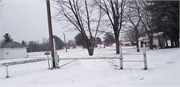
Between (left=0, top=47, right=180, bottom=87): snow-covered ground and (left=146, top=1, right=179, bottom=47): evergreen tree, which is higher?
(left=146, top=1, right=179, bottom=47): evergreen tree

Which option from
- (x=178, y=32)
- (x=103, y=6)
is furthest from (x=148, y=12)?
(x=103, y=6)

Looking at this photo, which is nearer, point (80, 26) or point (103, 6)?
point (80, 26)

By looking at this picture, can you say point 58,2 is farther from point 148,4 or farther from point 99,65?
point 148,4

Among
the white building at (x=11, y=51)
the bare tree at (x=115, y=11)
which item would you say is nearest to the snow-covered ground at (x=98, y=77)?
the bare tree at (x=115, y=11)

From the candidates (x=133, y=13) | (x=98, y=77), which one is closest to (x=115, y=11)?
(x=133, y=13)

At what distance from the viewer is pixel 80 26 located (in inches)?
617

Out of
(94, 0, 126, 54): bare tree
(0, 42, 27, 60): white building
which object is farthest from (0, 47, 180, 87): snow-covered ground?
(0, 42, 27, 60): white building

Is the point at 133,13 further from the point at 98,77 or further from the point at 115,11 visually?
the point at 98,77

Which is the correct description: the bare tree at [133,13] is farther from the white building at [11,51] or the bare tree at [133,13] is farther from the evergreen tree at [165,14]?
the white building at [11,51]

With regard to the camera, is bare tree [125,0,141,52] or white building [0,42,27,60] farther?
white building [0,42,27,60]

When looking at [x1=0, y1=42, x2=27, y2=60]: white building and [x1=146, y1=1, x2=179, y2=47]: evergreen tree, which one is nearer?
[x1=146, y1=1, x2=179, y2=47]: evergreen tree

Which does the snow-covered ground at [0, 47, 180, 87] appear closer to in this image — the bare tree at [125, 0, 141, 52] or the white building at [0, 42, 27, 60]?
the bare tree at [125, 0, 141, 52]

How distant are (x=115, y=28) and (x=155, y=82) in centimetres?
1681

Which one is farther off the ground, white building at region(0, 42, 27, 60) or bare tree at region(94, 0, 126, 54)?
bare tree at region(94, 0, 126, 54)
